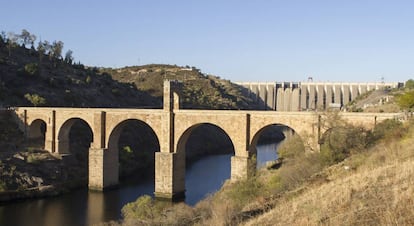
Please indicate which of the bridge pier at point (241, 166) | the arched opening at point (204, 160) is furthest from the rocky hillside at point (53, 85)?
the bridge pier at point (241, 166)

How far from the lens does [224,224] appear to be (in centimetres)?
823

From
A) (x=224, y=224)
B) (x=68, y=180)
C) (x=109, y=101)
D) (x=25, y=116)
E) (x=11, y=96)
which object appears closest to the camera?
(x=224, y=224)

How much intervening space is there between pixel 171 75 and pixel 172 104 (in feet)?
169

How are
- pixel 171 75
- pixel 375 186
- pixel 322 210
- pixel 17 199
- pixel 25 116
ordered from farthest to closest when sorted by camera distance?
pixel 171 75 < pixel 25 116 < pixel 17 199 < pixel 375 186 < pixel 322 210

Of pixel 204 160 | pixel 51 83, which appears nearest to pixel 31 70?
pixel 51 83

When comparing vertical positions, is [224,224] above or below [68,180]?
above

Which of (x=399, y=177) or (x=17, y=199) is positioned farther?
(x=17, y=199)

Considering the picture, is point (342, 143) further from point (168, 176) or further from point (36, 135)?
point (36, 135)

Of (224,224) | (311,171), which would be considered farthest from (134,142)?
(224,224)

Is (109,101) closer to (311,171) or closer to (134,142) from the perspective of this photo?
(134,142)

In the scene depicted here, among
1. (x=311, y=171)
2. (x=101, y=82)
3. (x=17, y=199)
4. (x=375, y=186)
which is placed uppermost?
(x=101, y=82)

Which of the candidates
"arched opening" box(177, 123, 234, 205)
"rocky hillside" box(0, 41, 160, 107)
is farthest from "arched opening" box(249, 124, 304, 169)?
"rocky hillside" box(0, 41, 160, 107)

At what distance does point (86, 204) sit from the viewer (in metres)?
24.3

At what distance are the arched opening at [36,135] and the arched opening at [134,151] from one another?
5762 millimetres
